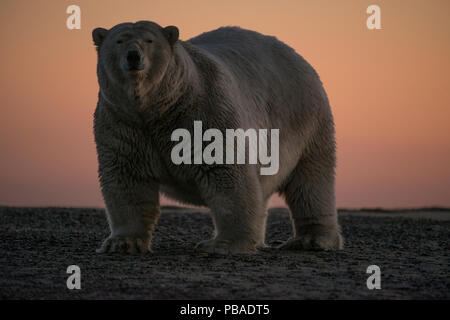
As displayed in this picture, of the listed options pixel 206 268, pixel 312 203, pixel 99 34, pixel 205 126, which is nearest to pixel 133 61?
pixel 99 34

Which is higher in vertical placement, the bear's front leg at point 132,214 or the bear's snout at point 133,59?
the bear's snout at point 133,59

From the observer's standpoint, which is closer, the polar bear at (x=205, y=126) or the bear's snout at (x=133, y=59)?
the bear's snout at (x=133, y=59)

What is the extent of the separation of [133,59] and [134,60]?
0.04 feet

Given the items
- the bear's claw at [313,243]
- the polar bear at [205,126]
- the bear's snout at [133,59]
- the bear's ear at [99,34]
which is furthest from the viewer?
the bear's claw at [313,243]

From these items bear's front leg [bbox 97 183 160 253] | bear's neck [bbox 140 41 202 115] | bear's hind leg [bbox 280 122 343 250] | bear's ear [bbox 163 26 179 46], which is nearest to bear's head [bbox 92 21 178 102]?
bear's ear [bbox 163 26 179 46]

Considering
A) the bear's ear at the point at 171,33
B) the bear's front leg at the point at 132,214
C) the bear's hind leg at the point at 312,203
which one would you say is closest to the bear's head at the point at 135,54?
the bear's ear at the point at 171,33

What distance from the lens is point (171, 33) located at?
23.8 ft

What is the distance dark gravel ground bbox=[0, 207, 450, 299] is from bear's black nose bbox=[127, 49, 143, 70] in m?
1.89

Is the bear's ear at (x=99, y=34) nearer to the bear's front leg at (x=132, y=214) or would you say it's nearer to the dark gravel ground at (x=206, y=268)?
the bear's front leg at (x=132, y=214)

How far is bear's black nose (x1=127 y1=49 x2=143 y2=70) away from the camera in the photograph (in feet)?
22.0

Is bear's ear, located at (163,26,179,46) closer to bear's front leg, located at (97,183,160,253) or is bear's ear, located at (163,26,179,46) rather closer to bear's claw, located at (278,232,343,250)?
A: bear's front leg, located at (97,183,160,253)

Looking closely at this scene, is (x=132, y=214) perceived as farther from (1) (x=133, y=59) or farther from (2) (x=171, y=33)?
(2) (x=171, y=33)

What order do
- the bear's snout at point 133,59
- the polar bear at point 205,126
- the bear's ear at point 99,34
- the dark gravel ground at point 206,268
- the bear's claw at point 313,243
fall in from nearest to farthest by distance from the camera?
the dark gravel ground at point 206,268
the bear's snout at point 133,59
the polar bear at point 205,126
the bear's ear at point 99,34
the bear's claw at point 313,243

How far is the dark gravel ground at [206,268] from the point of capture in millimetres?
5621
